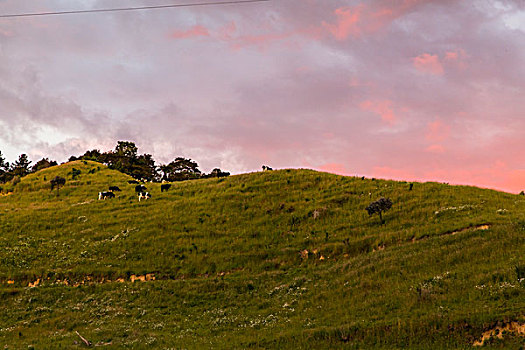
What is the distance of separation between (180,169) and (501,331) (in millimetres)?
Answer: 107339

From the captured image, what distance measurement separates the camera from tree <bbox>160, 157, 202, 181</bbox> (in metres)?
115

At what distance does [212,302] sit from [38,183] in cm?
6425

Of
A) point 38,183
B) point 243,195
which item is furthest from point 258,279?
point 38,183

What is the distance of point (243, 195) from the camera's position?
5559cm

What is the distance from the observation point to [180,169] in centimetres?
11769

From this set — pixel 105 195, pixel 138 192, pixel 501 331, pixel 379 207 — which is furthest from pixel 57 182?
pixel 501 331

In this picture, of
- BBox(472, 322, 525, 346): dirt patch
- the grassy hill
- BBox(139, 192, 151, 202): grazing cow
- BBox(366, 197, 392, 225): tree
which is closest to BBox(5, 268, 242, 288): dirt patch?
the grassy hill

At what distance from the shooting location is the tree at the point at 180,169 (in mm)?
115131

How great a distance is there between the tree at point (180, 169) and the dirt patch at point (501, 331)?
336 ft

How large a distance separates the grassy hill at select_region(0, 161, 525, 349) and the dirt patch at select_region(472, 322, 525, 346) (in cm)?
22

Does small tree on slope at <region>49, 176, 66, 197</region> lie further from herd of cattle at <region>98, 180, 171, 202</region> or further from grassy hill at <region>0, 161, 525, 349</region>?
grassy hill at <region>0, 161, 525, 349</region>

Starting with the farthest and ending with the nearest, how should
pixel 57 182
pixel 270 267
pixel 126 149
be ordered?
pixel 126 149 < pixel 57 182 < pixel 270 267

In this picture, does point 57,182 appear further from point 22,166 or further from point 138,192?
point 22,166

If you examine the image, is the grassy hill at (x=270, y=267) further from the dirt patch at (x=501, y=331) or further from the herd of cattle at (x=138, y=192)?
the herd of cattle at (x=138, y=192)
